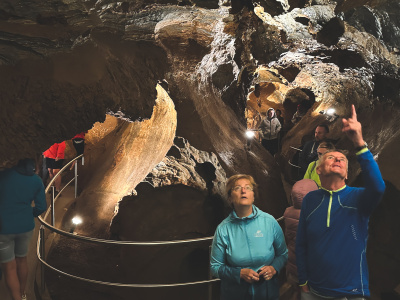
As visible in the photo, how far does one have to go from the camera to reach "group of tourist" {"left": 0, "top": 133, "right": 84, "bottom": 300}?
3.41 m

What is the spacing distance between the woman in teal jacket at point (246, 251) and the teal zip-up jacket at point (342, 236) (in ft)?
0.73

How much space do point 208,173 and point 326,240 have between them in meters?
3.14

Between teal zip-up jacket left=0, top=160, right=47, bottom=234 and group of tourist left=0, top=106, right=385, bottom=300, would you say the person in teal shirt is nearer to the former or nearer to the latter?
group of tourist left=0, top=106, right=385, bottom=300

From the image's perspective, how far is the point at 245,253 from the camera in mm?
2576

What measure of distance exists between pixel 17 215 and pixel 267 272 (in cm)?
210

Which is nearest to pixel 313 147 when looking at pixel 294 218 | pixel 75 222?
pixel 294 218

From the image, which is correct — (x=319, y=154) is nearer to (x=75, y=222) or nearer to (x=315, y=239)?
(x=315, y=239)

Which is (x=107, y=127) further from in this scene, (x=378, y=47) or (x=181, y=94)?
(x=378, y=47)

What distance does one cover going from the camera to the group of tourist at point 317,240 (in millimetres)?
2412

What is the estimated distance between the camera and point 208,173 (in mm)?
5535

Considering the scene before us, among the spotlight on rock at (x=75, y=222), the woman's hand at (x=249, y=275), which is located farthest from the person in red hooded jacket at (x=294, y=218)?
the spotlight on rock at (x=75, y=222)

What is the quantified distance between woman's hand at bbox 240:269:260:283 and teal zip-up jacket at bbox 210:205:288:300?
3 centimetres

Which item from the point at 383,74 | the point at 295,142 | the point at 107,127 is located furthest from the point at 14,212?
the point at 295,142

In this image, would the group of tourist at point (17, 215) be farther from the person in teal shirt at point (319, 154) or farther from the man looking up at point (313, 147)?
the man looking up at point (313, 147)
